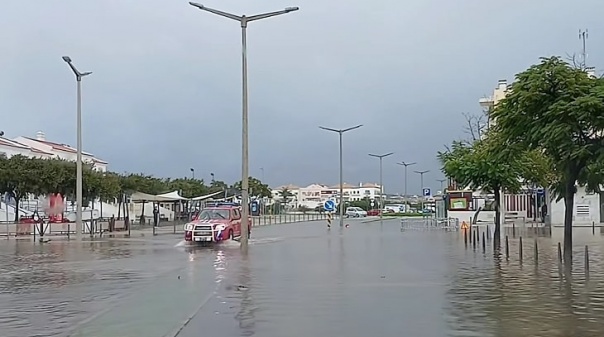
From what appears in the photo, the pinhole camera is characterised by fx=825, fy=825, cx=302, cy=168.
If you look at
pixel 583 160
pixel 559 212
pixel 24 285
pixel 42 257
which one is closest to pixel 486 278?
pixel 583 160

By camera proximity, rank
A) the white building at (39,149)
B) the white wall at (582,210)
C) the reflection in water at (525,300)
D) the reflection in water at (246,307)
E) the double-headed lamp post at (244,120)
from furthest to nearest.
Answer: the white building at (39,149), the white wall at (582,210), the double-headed lamp post at (244,120), the reflection in water at (246,307), the reflection in water at (525,300)

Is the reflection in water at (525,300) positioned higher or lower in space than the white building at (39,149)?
lower

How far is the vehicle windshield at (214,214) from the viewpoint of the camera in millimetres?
38406

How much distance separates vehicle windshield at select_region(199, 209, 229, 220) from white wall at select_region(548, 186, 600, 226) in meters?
29.0

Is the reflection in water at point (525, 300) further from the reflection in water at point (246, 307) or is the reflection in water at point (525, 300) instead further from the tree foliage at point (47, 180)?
the tree foliage at point (47, 180)

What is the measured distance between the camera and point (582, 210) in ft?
196

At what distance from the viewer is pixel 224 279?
19.3 metres

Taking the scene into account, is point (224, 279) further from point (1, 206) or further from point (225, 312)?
point (1, 206)

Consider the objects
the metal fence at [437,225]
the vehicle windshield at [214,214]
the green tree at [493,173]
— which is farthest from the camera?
the metal fence at [437,225]

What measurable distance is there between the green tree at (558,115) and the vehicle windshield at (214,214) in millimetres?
19614

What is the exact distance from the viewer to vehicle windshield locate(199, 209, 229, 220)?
38406mm

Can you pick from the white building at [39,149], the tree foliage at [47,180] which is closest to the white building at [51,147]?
the white building at [39,149]

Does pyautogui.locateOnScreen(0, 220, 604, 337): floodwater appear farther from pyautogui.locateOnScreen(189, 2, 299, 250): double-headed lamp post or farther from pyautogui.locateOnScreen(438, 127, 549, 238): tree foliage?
pyautogui.locateOnScreen(438, 127, 549, 238): tree foliage

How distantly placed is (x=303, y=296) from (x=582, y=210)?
48494mm
